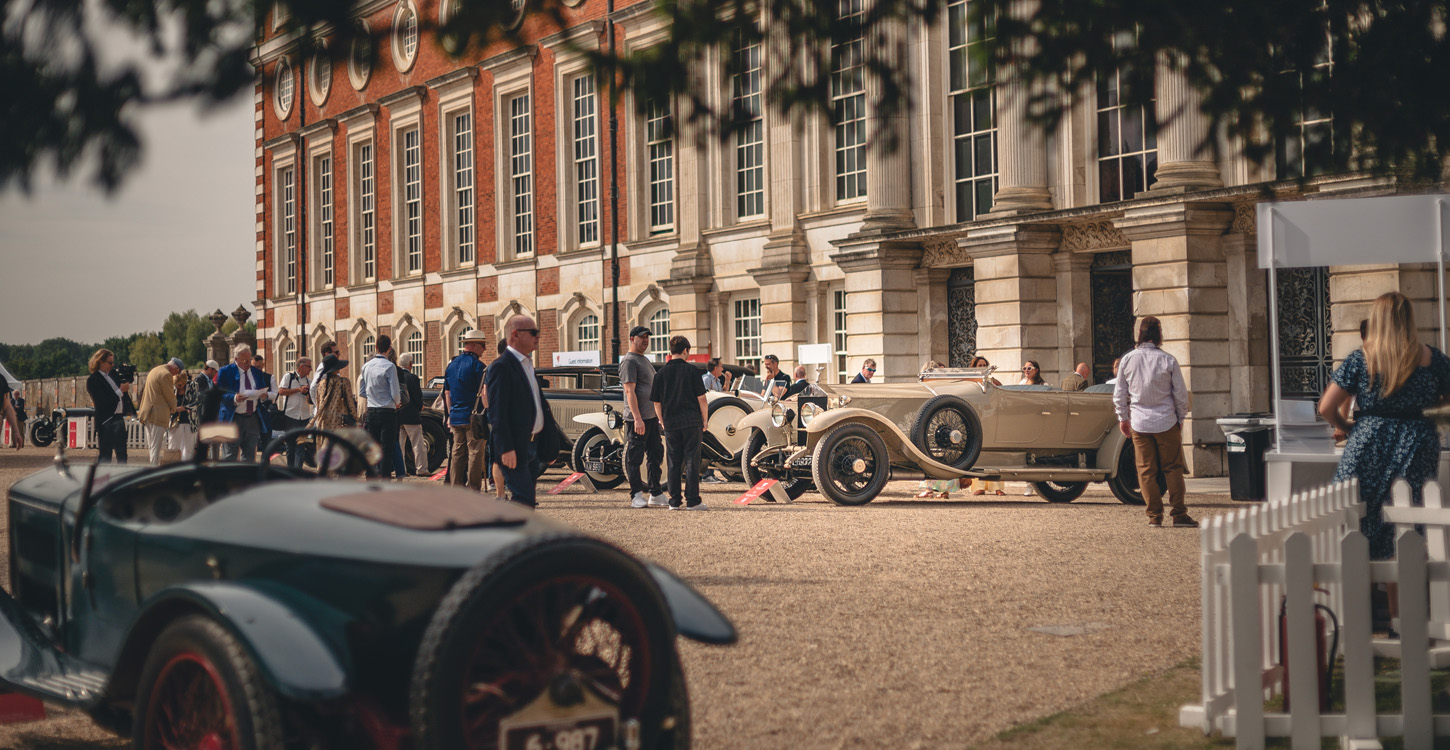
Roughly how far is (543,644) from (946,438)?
1193 centimetres

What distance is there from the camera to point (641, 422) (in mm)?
14664

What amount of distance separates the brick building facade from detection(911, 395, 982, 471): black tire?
3.44 meters

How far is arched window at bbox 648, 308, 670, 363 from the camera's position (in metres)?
32.0

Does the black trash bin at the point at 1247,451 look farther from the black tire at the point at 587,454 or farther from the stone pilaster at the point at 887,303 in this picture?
the stone pilaster at the point at 887,303

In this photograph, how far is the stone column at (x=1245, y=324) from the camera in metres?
20.5

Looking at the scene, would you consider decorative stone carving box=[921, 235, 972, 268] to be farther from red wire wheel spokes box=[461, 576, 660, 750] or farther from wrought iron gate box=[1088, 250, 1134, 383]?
red wire wheel spokes box=[461, 576, 660, 750]

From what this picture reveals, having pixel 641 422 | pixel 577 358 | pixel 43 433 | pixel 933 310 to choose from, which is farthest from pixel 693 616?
pixel 43 433

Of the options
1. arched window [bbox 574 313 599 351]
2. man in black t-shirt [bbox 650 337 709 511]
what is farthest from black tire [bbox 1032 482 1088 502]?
arched window [bbox 574 313 599 351]

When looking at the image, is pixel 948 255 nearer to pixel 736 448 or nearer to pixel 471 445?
pixel 736 448

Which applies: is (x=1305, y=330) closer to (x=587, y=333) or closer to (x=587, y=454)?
(x=587, y=454)

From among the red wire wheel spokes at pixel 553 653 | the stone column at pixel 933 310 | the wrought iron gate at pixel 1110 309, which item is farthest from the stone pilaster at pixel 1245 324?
the red wire wheel spokes at pixel 553 653

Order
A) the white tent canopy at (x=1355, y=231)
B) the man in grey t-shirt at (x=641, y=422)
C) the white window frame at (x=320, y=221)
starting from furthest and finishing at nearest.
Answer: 1. the white window frame at (x=320, y=221)
2. the man in grey t-shirt at (x=641, y=422)
3. the white tent canopy at (x=1355, y=231)

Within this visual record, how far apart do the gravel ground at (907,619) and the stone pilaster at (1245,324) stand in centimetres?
813

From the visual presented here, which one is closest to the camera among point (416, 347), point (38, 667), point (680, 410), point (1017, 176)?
point (38, 667)
